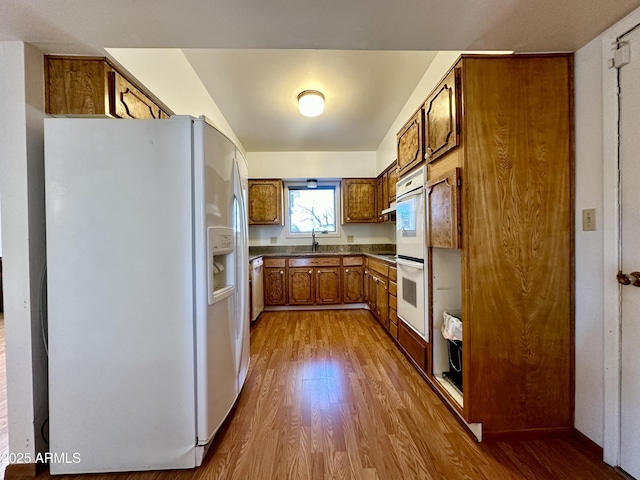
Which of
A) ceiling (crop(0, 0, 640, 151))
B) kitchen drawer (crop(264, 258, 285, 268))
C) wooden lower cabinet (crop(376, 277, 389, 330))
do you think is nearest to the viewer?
ceiling (crop(0, 0, 640, 151))

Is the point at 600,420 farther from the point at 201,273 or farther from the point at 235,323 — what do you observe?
the point at 201,273

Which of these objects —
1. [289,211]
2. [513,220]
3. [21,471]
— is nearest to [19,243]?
[21,471]

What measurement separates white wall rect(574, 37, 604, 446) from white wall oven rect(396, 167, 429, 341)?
82 cm

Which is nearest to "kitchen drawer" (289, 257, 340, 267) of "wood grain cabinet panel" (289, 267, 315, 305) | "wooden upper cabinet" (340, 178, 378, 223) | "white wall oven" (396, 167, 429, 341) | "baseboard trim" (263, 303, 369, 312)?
"wood grain cabinet panel" (289, 267, 315, 305)

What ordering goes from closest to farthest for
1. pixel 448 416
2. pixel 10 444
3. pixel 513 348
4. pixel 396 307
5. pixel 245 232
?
pixel 10 444
pixel 513 348
pixel 448 416
pixel 245 232
pixel 396 307

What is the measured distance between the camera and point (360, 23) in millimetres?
1222

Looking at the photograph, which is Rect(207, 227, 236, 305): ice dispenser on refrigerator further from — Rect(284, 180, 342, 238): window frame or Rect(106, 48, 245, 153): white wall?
Rect(284, 180, 342, 238): window frame

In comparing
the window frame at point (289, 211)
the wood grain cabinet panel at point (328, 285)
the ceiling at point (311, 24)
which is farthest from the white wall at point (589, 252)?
the window frame at point (289, 211)

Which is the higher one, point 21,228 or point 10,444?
point 21,228

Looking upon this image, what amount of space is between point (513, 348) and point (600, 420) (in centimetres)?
50

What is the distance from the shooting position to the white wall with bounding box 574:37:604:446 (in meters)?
1.32

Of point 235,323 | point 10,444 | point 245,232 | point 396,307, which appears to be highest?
point 245,232

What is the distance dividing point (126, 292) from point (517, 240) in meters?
2.06

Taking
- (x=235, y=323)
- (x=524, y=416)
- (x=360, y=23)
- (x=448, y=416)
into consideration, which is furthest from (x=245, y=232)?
(x=524, y=416)
